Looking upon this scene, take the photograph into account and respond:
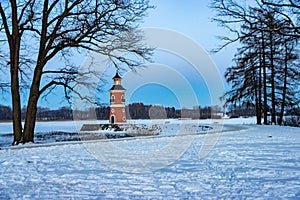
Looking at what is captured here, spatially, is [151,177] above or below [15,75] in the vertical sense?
below

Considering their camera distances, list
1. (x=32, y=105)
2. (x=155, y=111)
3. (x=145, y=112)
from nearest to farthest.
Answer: (x=32, y=105) → (x=155, y=111) → (x=145, y=112)

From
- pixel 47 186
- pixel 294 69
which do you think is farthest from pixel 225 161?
pixel 294 69

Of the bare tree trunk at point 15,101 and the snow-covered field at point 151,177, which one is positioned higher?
the bare tree trunk at point 15,101

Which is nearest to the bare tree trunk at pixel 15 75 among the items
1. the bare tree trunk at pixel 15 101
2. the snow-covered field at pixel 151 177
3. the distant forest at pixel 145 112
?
the bare tree trunk at pixel 15 101

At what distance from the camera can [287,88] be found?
28844 millimetres

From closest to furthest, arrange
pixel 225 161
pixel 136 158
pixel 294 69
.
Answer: pixel 225 161
pixel 136 158
pixel 294 69

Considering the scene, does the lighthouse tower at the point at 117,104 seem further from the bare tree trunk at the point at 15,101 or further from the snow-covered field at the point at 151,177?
the snow-covered field at the point at 151,177

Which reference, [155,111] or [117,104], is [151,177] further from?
[117,104]

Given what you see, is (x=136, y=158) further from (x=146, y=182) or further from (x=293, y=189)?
(x=293, y=189)

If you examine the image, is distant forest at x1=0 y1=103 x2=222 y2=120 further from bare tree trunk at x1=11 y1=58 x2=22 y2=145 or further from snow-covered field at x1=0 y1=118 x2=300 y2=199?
snow-covered field at x1=0 y1=118 x2=300 y2=199

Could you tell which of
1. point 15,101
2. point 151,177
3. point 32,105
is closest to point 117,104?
point 32,105

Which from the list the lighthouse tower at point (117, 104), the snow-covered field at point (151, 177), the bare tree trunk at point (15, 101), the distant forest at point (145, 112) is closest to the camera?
the snow-covered field at point (151, 177)

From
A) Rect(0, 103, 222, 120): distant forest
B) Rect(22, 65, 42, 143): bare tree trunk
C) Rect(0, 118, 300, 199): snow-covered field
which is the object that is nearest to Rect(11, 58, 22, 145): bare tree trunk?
Rect(22, 65, 42, 143): bare tree trunk

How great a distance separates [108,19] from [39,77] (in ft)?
13.6
